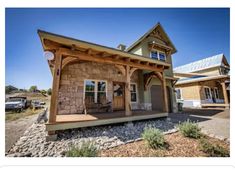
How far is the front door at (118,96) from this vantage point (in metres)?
6.79

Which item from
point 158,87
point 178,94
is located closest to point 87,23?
point 158,87

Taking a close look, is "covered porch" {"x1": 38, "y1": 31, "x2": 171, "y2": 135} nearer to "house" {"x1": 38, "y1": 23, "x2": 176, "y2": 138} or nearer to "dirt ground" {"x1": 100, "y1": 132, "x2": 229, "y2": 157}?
"house" {"x1": 38, "y1": 23, "x2": 176, "y2": 138}

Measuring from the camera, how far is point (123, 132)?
4164 millimetres

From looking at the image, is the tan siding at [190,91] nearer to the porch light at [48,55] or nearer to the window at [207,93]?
the window at [207,93]

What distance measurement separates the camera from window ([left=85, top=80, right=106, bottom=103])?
5.98 m

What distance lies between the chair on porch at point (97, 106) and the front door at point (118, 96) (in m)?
0.51

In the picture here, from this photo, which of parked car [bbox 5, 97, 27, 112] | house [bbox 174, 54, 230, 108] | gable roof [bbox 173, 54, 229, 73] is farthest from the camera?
gable roof [bbox 173, 54, 229, 73]

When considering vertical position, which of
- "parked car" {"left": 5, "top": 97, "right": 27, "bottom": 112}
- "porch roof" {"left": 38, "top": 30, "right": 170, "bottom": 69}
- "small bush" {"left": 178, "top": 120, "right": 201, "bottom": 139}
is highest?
"porch roof" {"left": 38, "top": 30, "right": 170, "bottom": 69}

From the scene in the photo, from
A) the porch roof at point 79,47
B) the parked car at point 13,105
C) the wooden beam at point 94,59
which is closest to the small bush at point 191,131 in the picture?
the wooden beam at point 94,59

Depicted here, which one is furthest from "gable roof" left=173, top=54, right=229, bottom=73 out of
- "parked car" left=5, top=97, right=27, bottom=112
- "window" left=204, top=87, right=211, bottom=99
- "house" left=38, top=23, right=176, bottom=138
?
"parked car" left=5, top=97, right=27, bottom=112

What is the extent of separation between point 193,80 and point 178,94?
2568 mm
